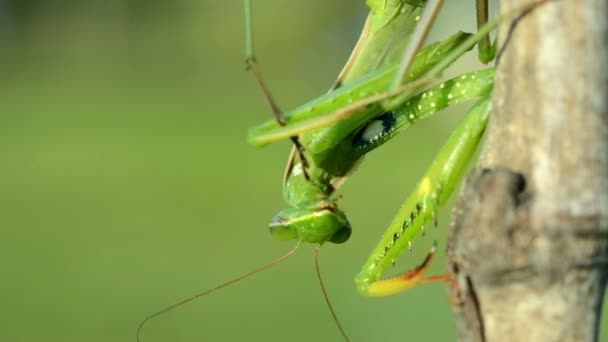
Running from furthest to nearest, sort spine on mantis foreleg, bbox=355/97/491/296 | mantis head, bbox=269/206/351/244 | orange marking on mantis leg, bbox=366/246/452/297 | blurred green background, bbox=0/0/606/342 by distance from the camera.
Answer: blurred green background, bbox=0/0/606/342, mantis head, bbox=269/206/351/244, spine on mantis foreleg, bbox=355/97/491/296, orange marking on mantis leg, bbox=366/246/452/297

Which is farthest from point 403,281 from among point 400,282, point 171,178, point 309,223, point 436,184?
point 171,178

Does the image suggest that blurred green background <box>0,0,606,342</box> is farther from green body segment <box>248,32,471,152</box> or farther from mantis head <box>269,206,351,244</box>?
green body segment <box>248,32,471,152</box>

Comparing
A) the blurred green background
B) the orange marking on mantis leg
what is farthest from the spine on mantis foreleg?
the blurred green background

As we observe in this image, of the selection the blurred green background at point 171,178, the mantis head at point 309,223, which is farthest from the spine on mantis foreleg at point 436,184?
the blurred green background at point 171,178

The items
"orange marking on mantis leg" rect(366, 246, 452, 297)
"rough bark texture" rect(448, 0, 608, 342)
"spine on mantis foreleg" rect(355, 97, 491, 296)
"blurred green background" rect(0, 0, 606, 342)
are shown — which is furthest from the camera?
"blurred green background" rect(0, 0, 606, 342)

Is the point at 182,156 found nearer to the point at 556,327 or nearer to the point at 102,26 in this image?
the point at 102,26

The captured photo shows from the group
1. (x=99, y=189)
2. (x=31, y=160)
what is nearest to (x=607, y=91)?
(x=99, y=189)
